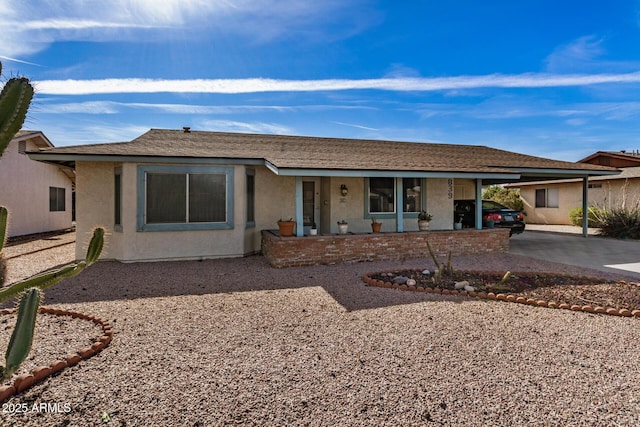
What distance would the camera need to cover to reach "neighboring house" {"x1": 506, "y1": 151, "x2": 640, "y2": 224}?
678 inches

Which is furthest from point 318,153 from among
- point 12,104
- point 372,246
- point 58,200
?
point 58,200

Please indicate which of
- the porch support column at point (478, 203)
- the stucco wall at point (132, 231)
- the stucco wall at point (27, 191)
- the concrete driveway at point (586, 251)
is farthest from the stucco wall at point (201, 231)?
the stucco wall at point (27, 191)

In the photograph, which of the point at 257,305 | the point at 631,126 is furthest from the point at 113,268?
the point at 631,126

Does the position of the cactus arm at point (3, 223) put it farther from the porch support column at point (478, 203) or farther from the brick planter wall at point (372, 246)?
the porch support column at point (478, 203)

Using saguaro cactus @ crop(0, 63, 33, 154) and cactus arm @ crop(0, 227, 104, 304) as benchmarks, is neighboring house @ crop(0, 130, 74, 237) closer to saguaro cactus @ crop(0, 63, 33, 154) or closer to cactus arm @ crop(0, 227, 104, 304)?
saguaro cactus @ crop(0, 63, 33, 154)

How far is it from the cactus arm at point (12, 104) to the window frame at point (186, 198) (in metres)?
6.27

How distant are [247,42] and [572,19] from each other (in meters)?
10.3

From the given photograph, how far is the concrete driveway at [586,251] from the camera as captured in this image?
880 centimetres

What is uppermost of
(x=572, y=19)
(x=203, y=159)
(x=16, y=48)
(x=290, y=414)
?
(x=572, y=19)

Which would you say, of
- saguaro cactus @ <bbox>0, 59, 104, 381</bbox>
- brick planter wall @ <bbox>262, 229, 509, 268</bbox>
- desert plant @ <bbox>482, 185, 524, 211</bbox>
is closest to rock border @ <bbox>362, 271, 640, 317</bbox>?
brick planter wall @ <bbox>262, 229, 509, 268</bbox>

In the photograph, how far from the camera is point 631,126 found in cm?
2580

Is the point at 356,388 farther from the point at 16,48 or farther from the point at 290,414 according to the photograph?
the point at 16,48

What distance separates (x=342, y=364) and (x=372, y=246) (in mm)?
6043

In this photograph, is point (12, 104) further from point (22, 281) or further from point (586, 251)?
point (586, 251)
